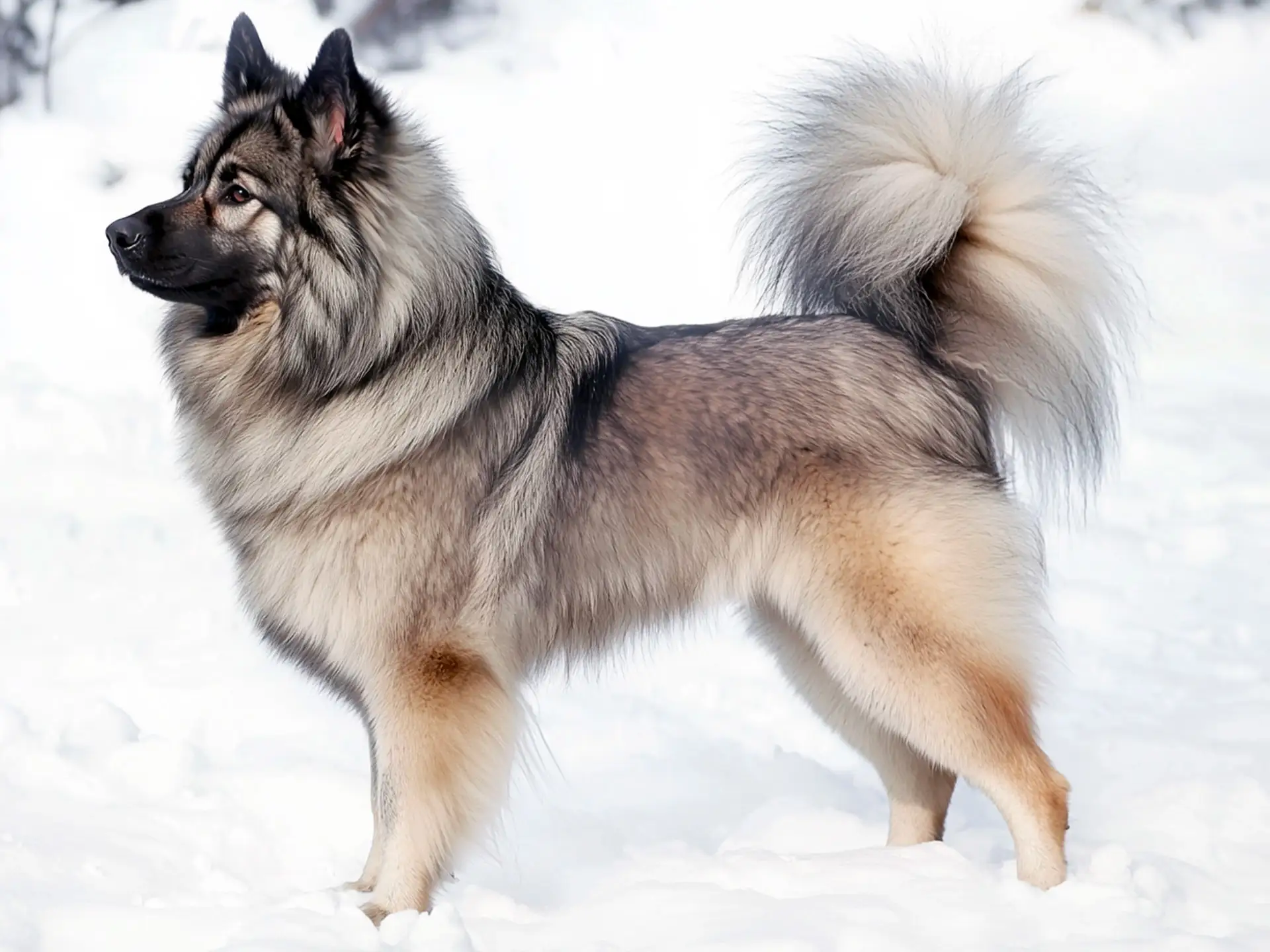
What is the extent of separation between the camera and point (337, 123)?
2781 mm

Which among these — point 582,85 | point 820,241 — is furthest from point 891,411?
point 582,85

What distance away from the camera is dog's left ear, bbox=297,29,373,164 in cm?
273

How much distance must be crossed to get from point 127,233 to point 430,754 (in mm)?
1206

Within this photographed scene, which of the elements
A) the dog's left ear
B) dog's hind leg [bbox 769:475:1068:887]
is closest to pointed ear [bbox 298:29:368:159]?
the dog's left ear

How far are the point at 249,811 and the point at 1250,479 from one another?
4413 mm

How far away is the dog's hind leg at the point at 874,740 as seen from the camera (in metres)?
3.26

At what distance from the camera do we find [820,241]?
10.6 feet

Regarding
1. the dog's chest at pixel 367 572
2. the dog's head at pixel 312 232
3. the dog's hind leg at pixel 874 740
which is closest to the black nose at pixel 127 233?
the dog's head at pixel 312 232

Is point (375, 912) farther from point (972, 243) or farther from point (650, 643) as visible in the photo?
point (972, 243)

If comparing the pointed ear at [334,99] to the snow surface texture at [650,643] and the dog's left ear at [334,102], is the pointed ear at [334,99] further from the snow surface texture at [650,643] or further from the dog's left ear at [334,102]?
the snow surface texture at [650,643]

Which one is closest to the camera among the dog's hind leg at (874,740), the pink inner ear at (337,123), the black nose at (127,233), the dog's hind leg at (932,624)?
the black nose at (127,233)

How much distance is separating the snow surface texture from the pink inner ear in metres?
1.43

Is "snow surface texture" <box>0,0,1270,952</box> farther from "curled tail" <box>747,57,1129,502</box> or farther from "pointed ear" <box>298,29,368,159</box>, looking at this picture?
"pointed ear" <box>298,29,368,159</box>

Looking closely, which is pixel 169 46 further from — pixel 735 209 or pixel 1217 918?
pixel 1217 918
